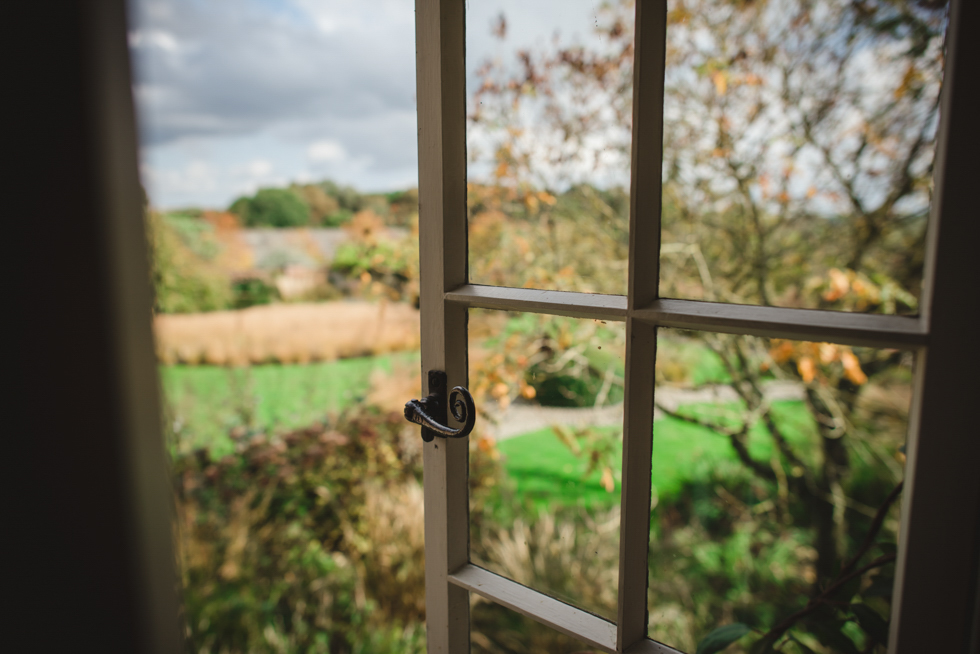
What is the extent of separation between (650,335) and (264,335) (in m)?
2.63

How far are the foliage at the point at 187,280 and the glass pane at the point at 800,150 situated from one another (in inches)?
88.1

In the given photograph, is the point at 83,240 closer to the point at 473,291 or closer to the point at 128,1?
the point at 128,1

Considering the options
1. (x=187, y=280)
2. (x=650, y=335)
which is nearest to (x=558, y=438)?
(x=650, y=335)

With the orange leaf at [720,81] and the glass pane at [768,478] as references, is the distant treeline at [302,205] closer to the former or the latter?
the orange leaf at [720,81]

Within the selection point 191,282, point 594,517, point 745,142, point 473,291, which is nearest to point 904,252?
point 745,142

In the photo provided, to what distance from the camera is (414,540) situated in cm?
221

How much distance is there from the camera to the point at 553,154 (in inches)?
79.9

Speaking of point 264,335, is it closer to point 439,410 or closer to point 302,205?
point 302,205

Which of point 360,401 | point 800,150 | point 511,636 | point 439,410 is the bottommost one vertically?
point 511,636

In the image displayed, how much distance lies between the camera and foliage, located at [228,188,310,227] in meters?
2.94

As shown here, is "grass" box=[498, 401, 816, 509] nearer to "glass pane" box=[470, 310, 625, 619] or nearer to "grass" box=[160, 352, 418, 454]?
"glass pane" box=[470, 310, 625, 619]

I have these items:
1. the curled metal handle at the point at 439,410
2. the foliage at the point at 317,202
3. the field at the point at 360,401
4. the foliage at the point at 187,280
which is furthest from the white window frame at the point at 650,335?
the foliage at the point at 187,280

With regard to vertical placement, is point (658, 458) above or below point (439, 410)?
below

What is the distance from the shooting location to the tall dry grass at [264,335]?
115 inches
